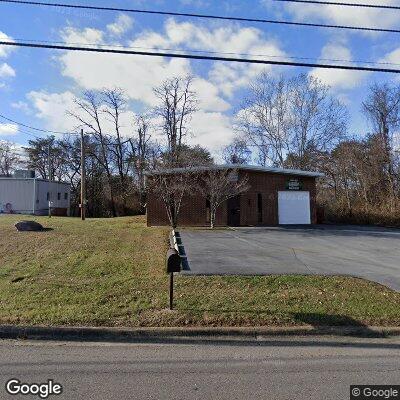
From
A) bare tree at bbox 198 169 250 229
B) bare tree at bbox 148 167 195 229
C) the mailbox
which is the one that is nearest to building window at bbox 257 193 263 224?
bare tree at bbox 198 169 250 229

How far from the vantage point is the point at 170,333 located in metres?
5.48

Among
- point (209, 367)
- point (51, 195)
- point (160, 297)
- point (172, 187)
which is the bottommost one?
point (209, 367)

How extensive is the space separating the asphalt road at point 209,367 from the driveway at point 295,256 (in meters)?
3.54

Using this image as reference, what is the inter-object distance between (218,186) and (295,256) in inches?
370

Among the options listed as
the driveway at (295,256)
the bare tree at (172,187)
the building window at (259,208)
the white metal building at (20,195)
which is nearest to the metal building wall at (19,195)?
the white metal building at (20,195)

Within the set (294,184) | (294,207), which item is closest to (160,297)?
(294,207)

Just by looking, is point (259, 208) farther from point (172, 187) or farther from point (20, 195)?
point (20, 195)

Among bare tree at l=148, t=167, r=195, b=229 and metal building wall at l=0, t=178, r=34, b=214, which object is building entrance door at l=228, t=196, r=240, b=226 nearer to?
bare tree at l=148, t=167, r=195, b=229

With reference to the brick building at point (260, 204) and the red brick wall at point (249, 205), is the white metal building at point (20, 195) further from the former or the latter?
the brick building at point (260, 204)

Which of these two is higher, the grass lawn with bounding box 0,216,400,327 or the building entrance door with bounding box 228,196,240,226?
the building entrance door with bounding box 228,196,240,226

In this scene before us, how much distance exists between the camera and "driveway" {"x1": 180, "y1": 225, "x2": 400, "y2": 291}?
9086mm

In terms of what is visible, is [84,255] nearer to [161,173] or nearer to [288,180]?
[161,173]

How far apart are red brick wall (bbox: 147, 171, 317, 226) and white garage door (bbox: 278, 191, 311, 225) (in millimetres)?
342

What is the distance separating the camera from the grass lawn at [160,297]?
19.3 ft
